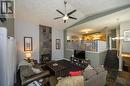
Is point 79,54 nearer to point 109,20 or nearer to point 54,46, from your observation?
point 54,46

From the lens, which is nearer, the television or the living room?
the living room

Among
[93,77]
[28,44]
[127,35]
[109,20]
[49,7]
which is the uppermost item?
[49,7]

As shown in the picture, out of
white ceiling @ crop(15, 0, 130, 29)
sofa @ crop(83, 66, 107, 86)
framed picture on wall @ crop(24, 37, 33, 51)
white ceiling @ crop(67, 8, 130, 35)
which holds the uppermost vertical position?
white ceiling @ crop(15, 0, 130, 29)

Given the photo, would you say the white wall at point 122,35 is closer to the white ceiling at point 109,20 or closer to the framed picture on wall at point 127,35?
the framed picture on wall at point 127,35

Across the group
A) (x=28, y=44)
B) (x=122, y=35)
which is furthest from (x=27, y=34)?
(x=122, y=35)

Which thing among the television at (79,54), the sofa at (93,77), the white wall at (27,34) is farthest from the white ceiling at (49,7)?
the sofa at (93,77)

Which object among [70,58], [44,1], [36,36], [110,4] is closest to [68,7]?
[44,1]

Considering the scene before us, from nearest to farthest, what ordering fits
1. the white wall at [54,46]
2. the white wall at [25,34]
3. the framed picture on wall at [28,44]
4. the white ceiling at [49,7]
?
the white ceiling at [49,7], the white wall at [25,34], the framed picture on wall at [28,44], the white wall at [54,46]

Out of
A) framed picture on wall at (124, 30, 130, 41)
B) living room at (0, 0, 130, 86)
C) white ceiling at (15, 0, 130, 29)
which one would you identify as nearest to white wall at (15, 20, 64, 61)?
living room at (0, 0, 130, 86)

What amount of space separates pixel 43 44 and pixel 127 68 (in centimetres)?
499

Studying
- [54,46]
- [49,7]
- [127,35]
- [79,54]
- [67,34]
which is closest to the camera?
[49,7]

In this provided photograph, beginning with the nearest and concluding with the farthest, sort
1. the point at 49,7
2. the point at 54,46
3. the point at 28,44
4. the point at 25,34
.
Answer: the point at 49,7 < the point at 25,34 < the point at 28,44 < the point at 54,46

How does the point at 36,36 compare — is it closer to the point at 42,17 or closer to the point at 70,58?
the point at 42,17

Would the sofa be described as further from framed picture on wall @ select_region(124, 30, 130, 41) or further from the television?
the television
